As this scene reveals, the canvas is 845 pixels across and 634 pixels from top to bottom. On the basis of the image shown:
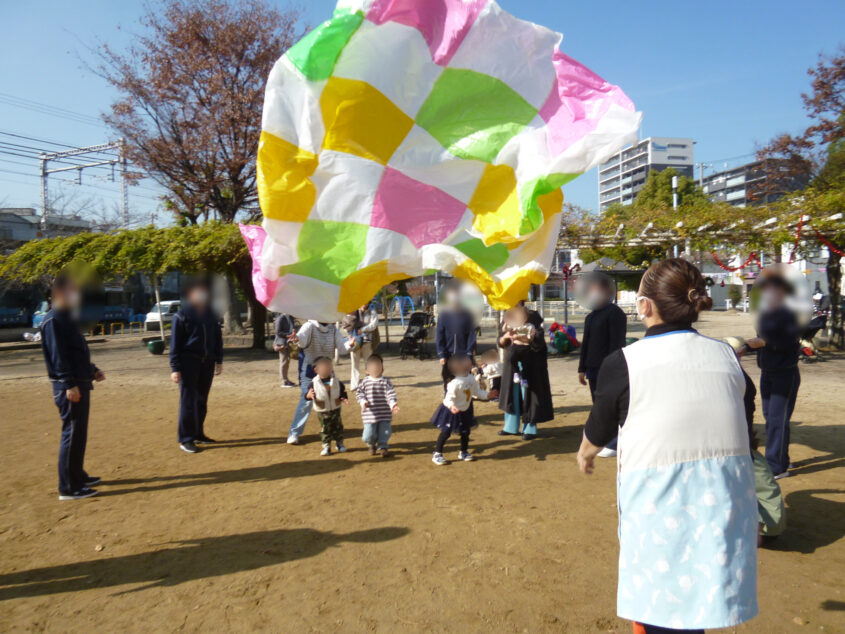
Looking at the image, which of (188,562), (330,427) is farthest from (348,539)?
(330,427)

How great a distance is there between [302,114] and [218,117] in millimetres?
19189

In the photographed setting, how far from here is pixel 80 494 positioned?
5.39m

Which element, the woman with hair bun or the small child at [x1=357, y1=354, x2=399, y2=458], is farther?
the small child at [x1=357, y1=354, x2=399, y2=458]

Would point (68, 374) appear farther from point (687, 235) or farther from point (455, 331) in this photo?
point (687, 235)

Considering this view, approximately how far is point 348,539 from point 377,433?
225cm

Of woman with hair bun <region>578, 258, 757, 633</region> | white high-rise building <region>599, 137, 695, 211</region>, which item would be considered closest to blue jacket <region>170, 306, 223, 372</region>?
woman with hair bun <region>578, 258, 757, 633</region>

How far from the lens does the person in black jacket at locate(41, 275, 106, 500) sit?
5254 mm

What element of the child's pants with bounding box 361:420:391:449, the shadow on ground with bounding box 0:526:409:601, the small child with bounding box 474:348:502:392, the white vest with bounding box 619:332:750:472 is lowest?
the shadow on ground with bounding box 0:526:409:601

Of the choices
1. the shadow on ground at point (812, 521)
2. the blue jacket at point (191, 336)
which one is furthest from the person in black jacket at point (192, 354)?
the shadow on ground at point (812, 521)

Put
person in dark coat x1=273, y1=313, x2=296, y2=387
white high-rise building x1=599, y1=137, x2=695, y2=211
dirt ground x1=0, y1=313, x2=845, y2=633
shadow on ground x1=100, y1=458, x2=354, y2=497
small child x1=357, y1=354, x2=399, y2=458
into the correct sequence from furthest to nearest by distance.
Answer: white high-rise building x1=599, y1=137, x2=695, y2=211 < person in dark coat x1=273, y1=313, x2=296, y2=387 < small child x1=357, y1=354, x2=399, y2=458 < shadow on ground x1=100, y1=458, x2=354, y2=497 < dirt ground x1=0, y1=313, x2=845, y2=633

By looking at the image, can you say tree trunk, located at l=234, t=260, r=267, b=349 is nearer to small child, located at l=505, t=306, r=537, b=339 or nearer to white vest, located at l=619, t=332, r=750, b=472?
small child, located at l=505, t=306, r=537, b=339

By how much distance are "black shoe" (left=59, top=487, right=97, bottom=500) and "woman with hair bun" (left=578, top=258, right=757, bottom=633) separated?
16.7 feet

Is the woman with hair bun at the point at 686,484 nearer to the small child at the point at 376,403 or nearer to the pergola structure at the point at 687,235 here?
the small child at the point at 376,403

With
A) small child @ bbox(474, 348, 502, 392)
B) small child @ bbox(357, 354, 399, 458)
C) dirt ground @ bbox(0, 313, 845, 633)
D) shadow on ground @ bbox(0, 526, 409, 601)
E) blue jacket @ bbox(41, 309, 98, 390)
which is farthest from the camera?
small child @ bbox(474, 348, 502, 392)
